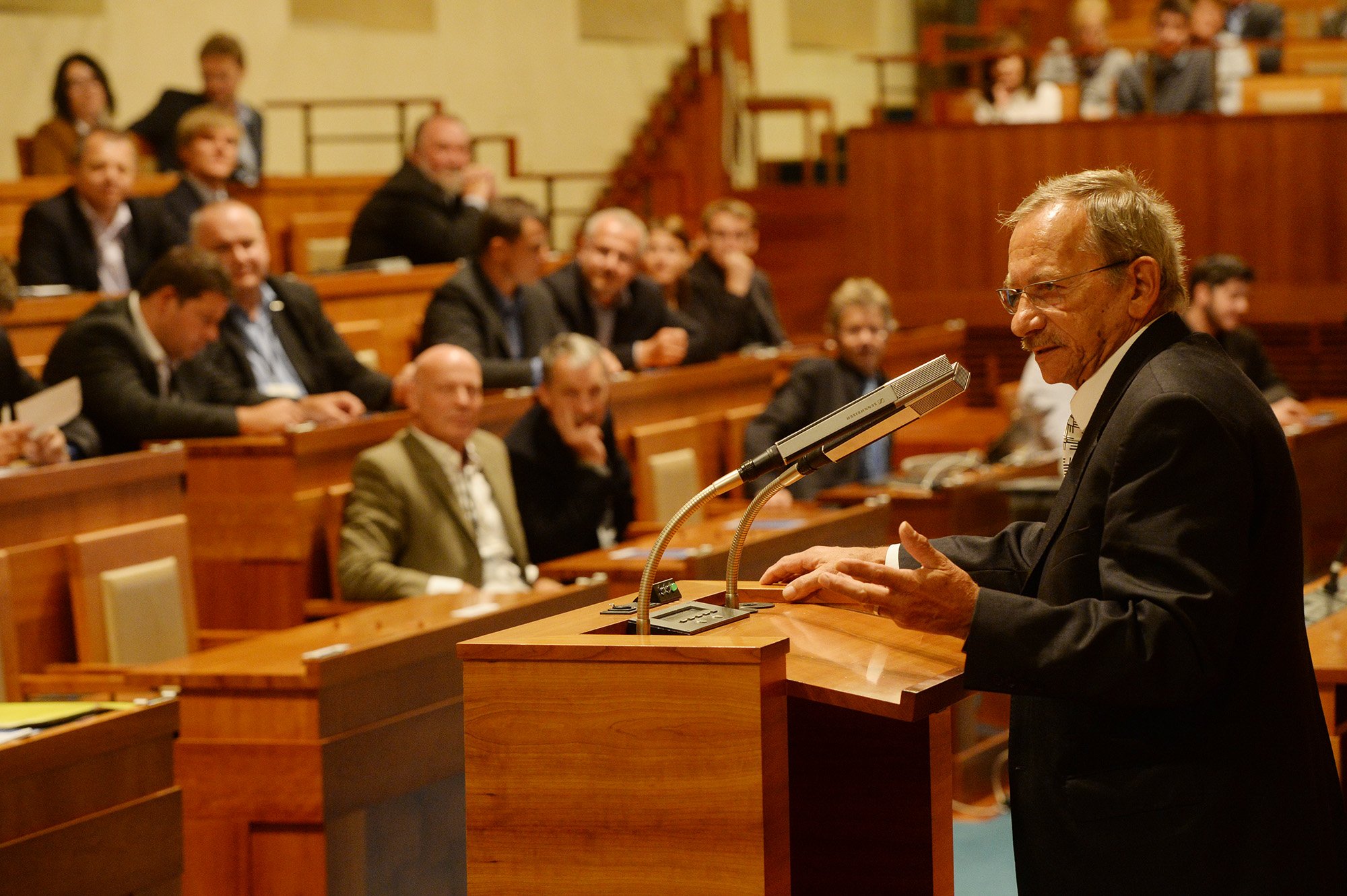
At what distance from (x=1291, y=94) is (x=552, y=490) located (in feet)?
19.5

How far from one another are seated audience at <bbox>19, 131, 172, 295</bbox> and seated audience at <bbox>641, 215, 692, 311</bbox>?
2041mm

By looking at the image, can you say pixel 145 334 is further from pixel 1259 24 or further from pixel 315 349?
pixel 1259 24

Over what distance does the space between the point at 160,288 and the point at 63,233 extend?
153 centimetres

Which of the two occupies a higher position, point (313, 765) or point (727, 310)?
point (727, 310)

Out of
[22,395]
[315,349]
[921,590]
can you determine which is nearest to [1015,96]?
[315,349]

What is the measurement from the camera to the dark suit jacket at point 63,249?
532 cm

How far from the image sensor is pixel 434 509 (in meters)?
3.82

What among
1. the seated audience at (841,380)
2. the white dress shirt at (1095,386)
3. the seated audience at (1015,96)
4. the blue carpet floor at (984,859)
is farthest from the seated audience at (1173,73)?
the white dress shirt at (1095,386)

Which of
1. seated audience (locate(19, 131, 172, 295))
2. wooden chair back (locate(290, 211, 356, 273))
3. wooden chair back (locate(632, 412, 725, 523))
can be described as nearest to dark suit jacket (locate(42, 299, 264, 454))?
wooden chair back (locate(632, 412, 725, 523))

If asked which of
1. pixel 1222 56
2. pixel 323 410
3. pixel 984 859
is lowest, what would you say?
pixel 984 859

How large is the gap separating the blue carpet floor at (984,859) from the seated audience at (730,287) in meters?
3.00

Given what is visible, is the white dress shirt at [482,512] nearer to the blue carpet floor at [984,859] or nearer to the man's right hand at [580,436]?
the man's right hand at [580,436]

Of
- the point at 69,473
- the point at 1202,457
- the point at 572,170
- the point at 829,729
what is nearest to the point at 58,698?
the point at 69,473

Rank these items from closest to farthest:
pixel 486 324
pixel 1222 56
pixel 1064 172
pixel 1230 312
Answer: pixel 486 324
pixel 1230 312
pixel 1064 172
pixel 1222 56
